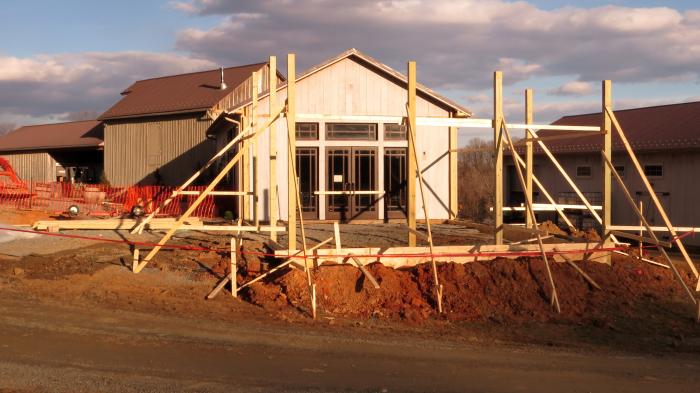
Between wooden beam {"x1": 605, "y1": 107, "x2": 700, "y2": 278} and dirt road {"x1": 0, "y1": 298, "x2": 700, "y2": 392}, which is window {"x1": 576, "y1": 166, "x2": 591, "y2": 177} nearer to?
wooden beam {"x1": 605, "y1": 107, "x2": 700, "y2": 278}

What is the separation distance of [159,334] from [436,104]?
1477 centimetres

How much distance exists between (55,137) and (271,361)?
4360cm

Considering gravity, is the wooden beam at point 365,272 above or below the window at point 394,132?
below

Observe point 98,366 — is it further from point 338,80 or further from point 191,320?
point 338,80

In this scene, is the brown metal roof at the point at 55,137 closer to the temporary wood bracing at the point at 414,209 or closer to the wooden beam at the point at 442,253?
the temporary wood bracing at the point at 414,209

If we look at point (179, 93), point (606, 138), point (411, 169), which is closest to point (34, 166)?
point (179, 93)

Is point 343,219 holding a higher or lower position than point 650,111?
lower

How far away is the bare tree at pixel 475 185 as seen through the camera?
36.8 m

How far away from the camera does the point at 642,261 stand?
1502 cm

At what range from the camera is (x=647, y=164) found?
26969 mm

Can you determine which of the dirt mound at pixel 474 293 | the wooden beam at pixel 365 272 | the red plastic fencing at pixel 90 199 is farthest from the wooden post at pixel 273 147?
the red plastic fencing at pixel 90 199

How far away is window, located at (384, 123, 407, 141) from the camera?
73.7 feet

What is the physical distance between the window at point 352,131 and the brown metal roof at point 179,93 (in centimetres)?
1572

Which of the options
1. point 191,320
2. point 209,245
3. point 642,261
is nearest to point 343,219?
point 209,245
